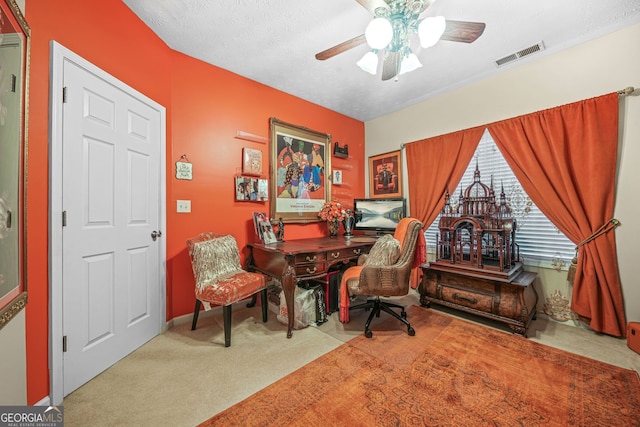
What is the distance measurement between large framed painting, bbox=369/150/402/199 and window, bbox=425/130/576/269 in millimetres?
955

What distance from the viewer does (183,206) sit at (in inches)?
95.2

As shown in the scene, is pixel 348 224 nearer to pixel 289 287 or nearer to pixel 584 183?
pixel 289 287

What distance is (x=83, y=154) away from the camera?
1.58 m

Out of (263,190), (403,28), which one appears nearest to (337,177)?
(263,190)

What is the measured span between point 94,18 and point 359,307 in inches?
131

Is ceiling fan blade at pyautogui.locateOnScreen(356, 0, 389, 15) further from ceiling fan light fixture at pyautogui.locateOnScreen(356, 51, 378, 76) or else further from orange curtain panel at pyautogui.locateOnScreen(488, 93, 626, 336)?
orange curtain panel at pyautogui.locateOnScreen(488, 93, 626, 336)

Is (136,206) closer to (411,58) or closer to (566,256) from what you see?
(411,58)

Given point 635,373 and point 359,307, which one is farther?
point 359,307

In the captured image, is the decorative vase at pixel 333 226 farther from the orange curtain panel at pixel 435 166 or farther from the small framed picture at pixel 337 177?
the orange curtain panel at pixel 435 166

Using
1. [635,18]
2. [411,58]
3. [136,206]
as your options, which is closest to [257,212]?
[136,206]

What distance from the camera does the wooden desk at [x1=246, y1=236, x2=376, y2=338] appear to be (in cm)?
217

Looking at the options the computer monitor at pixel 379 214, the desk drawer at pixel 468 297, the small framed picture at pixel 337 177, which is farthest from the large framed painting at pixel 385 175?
the desk drawer at pixel 468 297

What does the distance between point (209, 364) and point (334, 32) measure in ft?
9.84

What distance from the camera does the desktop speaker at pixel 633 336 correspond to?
6.10ft
